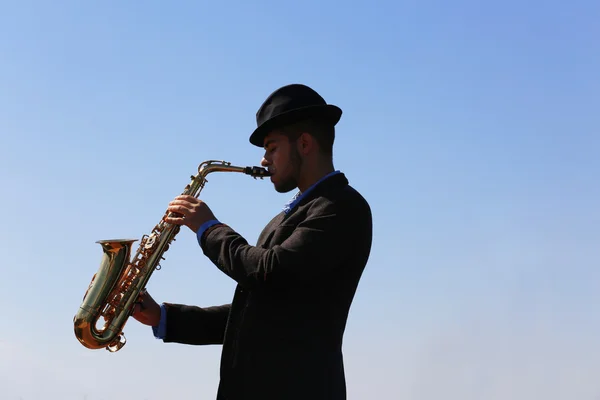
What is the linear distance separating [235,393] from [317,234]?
121cm

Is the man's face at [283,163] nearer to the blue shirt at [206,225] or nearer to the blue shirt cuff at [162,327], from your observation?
the blue shirt at [206,225]

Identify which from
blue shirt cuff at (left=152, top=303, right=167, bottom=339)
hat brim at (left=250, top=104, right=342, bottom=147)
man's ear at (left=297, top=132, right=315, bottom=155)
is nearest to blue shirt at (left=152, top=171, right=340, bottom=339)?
blue shirt cuff at (left=152, top=303, right=167, bottom=339)

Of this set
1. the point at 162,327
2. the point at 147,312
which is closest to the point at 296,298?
the point at 162,327

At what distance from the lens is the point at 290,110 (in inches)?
220

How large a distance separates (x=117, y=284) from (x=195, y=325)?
76 cm

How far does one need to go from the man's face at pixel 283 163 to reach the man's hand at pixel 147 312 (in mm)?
1529

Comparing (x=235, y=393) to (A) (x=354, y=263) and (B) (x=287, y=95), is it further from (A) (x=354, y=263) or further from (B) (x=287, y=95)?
(B) (x=287, y=95)

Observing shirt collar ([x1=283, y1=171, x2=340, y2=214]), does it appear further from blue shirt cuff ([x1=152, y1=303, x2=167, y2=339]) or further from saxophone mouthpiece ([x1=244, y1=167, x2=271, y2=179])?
blue shirt cuff ([x1=152, y1=303, x2=167, y2=339])

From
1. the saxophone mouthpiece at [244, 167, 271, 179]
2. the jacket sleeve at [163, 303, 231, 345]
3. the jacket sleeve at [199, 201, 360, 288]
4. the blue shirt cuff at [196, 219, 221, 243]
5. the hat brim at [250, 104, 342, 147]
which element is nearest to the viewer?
the jacket sleeve at [199, 201, 360, 288]

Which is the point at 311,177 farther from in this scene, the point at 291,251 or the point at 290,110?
the point at 291,251

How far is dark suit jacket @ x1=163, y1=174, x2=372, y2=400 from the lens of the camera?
5027 millimetres

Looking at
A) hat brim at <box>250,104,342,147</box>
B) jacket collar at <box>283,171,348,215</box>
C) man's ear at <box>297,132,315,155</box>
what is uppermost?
hat brim at <box>250,104,342,147</box>

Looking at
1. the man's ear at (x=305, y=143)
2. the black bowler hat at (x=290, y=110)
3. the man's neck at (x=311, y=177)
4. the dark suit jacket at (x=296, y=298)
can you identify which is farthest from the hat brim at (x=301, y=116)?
the dark suit jacket at (x=296, y=298)

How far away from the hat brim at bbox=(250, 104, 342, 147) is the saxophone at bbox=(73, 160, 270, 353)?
0.46 m
